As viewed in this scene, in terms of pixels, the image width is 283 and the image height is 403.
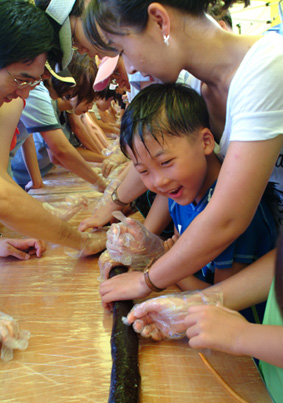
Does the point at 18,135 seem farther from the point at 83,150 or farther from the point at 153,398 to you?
the point at 153,398

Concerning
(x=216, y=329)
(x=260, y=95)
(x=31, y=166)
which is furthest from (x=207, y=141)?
(x=31, y=166)

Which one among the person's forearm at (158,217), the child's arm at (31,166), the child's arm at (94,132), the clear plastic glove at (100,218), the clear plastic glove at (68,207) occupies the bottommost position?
the child's arm at (94,132)

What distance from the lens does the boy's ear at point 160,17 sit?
72cm

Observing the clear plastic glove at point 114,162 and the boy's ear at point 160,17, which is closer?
the boy's ear at point 160,17

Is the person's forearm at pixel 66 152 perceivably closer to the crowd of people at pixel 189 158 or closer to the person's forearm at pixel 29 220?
the crowd of people at pixel 189 158

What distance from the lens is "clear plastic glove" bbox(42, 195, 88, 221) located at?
4.97 ft

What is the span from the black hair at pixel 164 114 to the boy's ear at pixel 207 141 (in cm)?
2

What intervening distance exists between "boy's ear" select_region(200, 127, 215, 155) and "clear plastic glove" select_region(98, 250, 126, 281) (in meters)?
0.45

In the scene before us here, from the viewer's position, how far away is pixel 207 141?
0.87 m

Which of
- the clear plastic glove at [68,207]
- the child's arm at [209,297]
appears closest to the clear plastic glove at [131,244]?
the child's arm at [209,297]

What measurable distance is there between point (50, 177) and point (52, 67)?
4.79 ft

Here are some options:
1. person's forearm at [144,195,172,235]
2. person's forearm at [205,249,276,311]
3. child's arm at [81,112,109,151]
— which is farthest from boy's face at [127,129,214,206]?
child's arm at [81,112,109,151]

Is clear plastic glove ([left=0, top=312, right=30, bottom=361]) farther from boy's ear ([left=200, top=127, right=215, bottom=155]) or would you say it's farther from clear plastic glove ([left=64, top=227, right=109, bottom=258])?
boy's ear ([left=200, top=127, right=215, bottom=155])

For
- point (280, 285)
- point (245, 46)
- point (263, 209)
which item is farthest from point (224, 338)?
point (245, 46)
